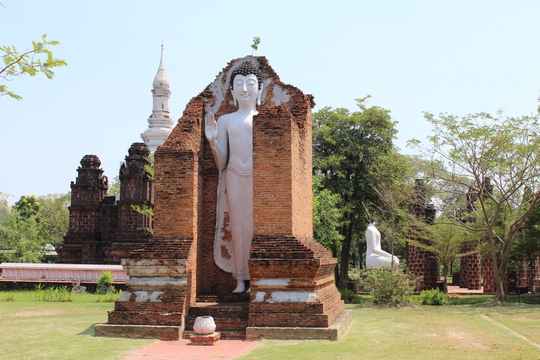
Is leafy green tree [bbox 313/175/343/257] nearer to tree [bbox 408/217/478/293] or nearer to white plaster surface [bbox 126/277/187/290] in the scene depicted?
tree [bbox 408/217/478/293]

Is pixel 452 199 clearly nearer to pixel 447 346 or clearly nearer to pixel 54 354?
pixel 447 346

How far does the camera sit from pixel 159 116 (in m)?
49.1

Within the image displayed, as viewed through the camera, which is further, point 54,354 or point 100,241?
Answer: point 100,241

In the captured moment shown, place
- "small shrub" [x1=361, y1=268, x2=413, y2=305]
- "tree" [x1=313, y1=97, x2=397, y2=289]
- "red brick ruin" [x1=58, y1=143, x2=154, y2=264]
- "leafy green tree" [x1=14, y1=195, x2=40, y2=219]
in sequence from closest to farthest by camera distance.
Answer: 1. "small shrub" [x1=361, y1=268, x2=413, y2=305]
2. "tree" [x1=313, y1=97, x2=397, y2=289]
3. "red brick ruin" [x1=58, y1=143, x2=154, y2=264]
4. "leafy green tree" [x1=14, y1=195, x2=40, y2=219]

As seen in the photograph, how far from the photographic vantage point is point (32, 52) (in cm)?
541

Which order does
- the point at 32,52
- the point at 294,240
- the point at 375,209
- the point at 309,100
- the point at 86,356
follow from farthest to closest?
the point at 375,209
the point at 309,100
the point at 294,240
the point at 86,356
the point at 32,52

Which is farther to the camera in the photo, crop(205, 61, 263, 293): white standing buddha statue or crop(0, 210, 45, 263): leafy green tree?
crop(0, 210, 45, 263): leafy green tree

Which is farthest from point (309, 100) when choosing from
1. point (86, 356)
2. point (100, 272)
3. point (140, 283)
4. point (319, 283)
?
point (100, 272)

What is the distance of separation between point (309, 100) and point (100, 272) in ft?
50.5

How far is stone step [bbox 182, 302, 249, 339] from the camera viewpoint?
10.2m

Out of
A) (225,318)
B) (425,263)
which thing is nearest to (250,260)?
(225,318)

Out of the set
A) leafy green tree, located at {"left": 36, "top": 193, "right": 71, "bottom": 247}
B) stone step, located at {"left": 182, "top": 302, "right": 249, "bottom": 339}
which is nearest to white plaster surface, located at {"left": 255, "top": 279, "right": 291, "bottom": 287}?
stone step, located at {"left": 182, "top": 302, "right": 249, "bottom": 339}

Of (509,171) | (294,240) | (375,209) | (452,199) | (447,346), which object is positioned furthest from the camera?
(375,209)

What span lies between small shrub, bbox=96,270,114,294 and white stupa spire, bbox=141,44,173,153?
2461 cm
